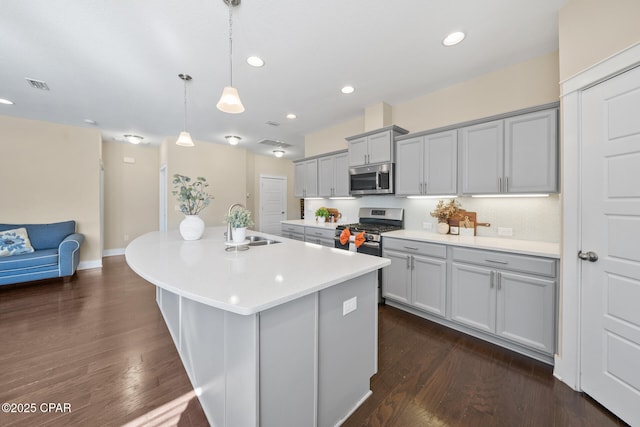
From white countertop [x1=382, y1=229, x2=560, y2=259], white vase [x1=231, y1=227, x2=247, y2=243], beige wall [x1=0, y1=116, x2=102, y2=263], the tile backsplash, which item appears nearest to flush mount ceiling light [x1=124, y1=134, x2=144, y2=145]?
beige wall [x1=0, y1=116, x2=102, y2=263]

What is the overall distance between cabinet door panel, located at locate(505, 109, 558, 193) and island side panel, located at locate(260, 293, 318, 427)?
2221 mm

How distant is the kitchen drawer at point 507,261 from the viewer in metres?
1.86

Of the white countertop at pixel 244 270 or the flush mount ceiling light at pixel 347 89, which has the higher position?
the flush mount ceiling light at pixel 347 89

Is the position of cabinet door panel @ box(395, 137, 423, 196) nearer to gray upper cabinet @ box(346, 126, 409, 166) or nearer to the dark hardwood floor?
gray upper cabinet @ box(346, 126, 409, 166)

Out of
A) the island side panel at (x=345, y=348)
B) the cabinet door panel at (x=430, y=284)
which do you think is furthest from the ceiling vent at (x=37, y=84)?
the cabinet door panel at (x=430, y=284)

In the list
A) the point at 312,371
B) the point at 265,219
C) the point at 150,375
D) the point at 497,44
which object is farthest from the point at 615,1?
the point at 265,219

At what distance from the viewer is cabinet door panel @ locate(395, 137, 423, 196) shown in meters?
2.92

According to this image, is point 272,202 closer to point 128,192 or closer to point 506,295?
point 128,192

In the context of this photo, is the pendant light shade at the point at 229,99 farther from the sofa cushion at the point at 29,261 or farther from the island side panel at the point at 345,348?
the sofa cushion at the point at 29,261

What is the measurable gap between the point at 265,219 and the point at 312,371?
614cm

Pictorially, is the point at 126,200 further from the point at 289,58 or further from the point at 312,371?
the point at 312,371

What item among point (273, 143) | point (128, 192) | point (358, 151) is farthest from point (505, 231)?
point (128, 192)

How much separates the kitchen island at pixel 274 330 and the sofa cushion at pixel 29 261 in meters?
3.29

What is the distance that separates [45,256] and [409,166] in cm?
553
